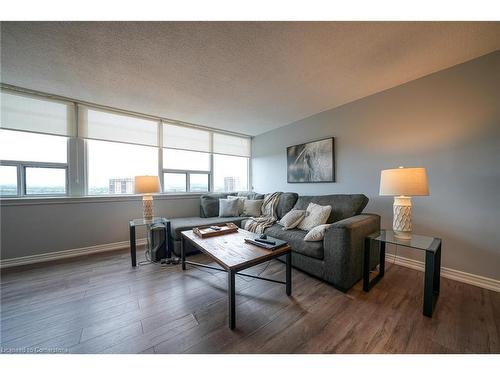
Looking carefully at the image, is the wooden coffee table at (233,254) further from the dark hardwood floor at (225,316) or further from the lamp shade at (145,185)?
the lamp shade at (145,185)

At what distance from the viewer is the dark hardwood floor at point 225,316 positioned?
1.12 metres

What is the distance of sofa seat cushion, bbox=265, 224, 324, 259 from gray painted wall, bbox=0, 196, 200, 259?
7.32ft

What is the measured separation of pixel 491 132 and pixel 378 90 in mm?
1171

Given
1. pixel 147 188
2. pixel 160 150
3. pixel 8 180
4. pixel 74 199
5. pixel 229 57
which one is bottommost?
pixel 74 199

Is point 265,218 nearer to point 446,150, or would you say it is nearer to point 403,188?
point 403,188

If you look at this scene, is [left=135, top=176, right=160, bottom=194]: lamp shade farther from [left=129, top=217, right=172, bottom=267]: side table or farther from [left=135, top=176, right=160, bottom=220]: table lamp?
[left=129, top=217, right=172, bottom=267]: side table

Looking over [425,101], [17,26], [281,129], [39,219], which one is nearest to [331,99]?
[425,101]

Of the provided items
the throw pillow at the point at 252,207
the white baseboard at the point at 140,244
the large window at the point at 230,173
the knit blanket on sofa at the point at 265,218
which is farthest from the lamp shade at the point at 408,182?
the large window at the point at 230,173

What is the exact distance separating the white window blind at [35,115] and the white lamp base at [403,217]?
14.0 ft

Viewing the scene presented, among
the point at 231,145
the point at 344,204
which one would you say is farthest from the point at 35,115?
the point at 344,204

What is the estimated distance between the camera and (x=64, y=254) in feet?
8.16

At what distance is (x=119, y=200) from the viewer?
2.89 meters

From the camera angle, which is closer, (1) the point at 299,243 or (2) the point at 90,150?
(1) the point at 299,243

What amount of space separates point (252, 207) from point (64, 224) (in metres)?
2.79
